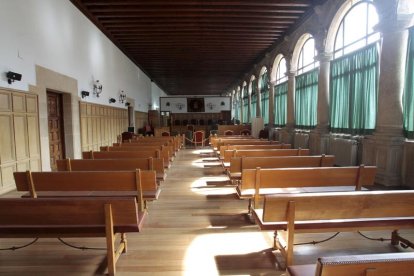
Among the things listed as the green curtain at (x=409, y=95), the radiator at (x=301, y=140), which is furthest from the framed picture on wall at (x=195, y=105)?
the green curtain at (x=409, y=95)

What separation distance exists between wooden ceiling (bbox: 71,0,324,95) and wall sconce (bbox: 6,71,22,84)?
3163 millimetres

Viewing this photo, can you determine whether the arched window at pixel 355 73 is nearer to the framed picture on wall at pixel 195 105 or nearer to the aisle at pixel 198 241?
the aisle at pixel 198 241

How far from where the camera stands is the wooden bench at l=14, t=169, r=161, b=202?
2625 millimetres

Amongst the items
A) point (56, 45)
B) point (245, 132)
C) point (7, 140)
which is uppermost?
point (56, 45)

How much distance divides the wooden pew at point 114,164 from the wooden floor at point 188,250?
61 cm

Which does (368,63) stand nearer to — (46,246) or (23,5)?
(46,246)

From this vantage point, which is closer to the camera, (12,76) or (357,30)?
(12,76)

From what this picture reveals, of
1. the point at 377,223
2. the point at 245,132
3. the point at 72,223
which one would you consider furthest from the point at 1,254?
the point at 245,132

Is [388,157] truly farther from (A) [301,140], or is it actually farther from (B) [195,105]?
(B) [195,105]

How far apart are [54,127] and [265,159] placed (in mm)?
5246

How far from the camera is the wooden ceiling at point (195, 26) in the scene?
6723mm

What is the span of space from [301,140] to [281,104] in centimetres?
268

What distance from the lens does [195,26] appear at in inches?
318

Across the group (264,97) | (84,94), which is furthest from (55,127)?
(264,97)
